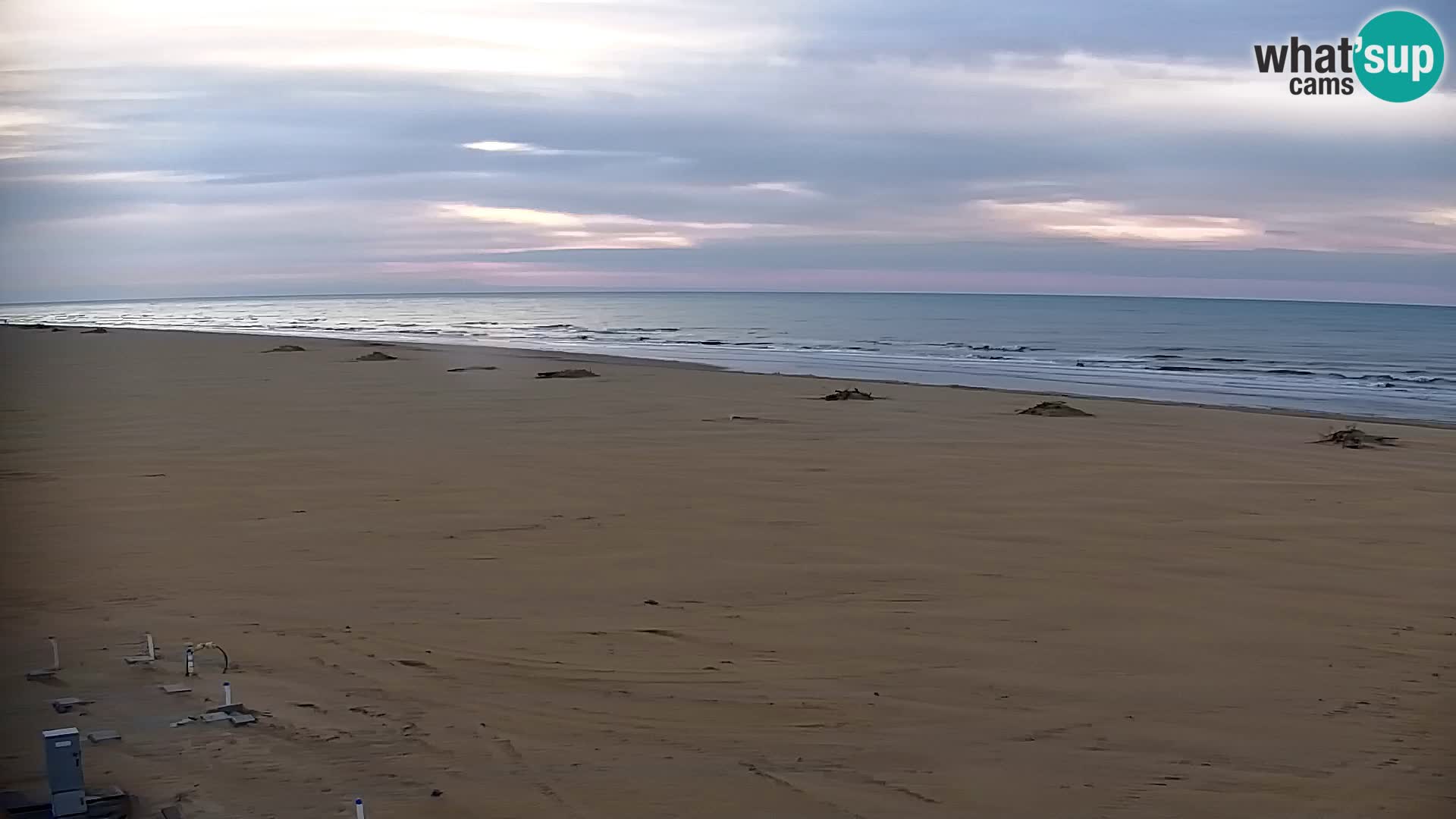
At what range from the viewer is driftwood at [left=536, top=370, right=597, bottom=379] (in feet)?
64.3

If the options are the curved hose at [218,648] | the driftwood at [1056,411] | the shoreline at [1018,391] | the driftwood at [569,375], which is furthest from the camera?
the driftwood at [569,375]

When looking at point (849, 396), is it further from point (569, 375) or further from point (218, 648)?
point (218, 648)

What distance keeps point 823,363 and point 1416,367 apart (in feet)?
57.5

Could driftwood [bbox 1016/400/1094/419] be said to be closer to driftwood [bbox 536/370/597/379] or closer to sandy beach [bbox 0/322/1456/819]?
sandy beach [bbox 0/322/1456/819]

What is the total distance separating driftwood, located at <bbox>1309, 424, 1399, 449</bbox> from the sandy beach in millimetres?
1049

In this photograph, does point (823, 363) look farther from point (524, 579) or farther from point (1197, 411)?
point (524, 579)

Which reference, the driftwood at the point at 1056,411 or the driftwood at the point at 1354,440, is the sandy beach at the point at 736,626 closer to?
the driftwood at the point at 1354,440

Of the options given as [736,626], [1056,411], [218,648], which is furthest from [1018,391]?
[218,648]

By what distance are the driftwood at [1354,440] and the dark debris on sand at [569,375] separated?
1182 centimetres

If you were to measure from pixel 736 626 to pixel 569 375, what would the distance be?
14.8 metres

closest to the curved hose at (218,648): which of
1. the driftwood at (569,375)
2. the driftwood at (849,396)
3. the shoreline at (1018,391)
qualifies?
the shoreline at (1018,391)

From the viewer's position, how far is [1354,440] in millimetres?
11789

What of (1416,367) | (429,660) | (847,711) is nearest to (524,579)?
(429,660)

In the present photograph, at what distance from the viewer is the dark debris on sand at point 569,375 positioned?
1961 centimetres
